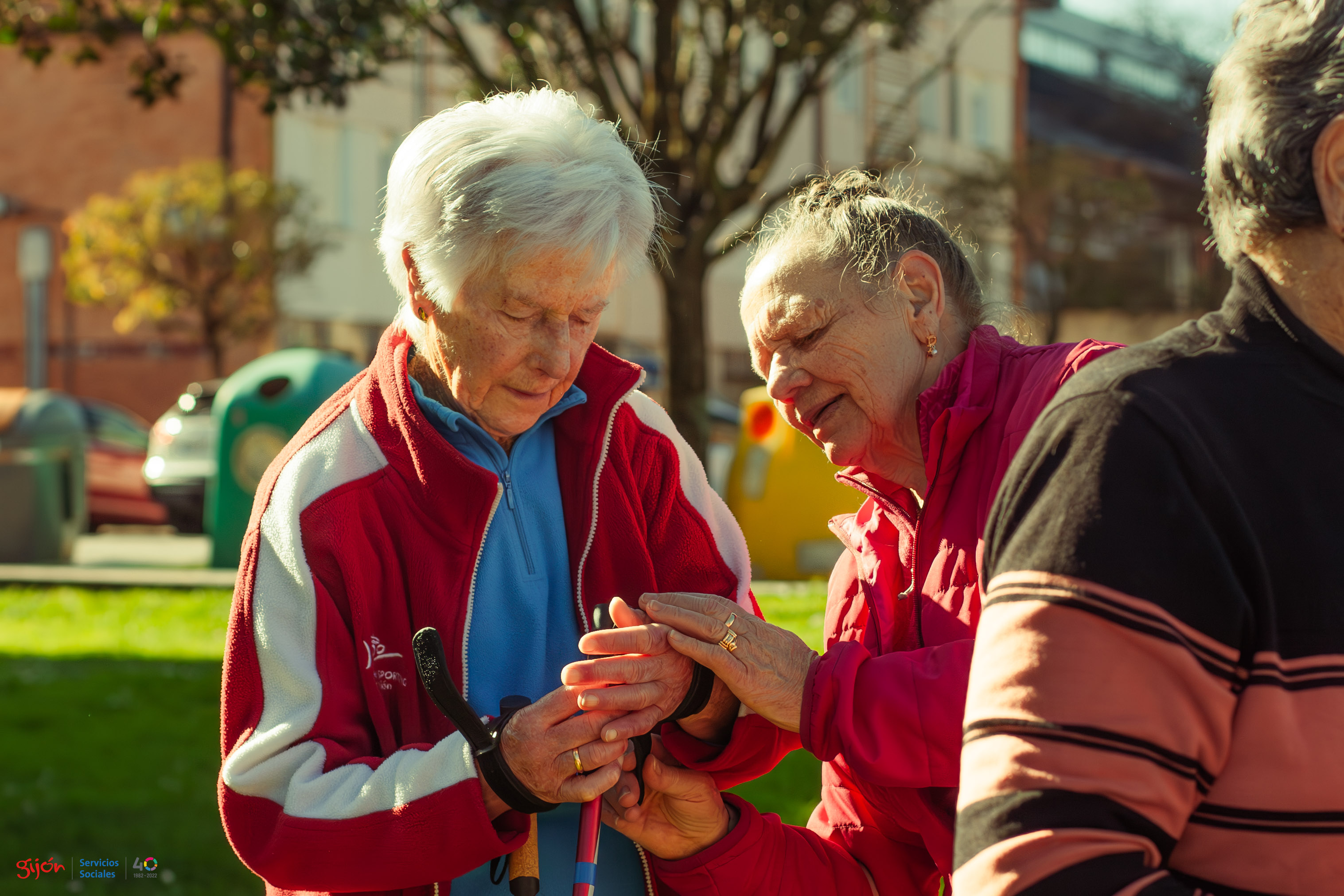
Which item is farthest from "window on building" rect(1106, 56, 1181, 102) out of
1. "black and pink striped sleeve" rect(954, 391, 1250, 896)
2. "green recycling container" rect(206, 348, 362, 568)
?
"black and pink striped sleeve" rect(954, 391, 1250, 896)

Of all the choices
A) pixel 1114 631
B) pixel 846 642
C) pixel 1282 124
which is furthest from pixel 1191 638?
pixel 846 642

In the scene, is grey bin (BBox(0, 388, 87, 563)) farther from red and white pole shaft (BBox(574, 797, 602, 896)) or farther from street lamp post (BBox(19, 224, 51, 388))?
street lamp post (BBox(19, 224, 51, 388))

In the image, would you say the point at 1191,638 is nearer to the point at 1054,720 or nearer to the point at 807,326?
the point at 1054,720

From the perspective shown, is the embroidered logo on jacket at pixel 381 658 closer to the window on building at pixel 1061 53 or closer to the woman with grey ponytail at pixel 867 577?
the woman with grey ponytail at pixel 867 577

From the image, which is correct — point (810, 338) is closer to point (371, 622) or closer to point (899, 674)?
point (899, 674)

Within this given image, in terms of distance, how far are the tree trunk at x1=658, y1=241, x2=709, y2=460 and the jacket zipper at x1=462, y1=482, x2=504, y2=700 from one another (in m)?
7.07

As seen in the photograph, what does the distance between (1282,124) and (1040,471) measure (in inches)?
17.3

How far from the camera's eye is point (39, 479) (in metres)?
12.5

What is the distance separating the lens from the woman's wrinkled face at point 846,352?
93.9 inches

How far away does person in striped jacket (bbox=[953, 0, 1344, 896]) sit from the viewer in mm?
1338

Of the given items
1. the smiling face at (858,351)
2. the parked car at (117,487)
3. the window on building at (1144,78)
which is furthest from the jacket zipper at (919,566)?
the window on building at (1144,78)

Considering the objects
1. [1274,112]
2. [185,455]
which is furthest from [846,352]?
[185,455]

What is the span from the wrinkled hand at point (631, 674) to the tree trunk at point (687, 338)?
23.4 ft

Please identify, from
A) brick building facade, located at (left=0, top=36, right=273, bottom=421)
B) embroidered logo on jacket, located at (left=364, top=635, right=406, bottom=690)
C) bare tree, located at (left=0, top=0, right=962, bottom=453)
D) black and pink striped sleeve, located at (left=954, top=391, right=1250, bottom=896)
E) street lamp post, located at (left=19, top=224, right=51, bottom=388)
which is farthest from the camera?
street lamp post, located at (left=19, top=224, right=51, bottom=388)
